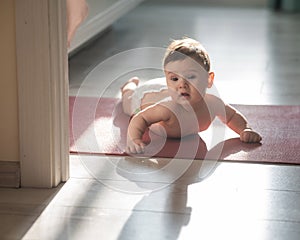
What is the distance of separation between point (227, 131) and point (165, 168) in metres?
0.36

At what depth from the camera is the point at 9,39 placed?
1.65 metres

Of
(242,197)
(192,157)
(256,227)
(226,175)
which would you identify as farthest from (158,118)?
(256,227)

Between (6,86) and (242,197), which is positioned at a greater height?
(6,86)

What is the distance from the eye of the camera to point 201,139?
2.03 m

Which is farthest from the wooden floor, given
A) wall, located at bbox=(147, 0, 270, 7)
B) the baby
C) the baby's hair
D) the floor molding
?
wall, located at bbox=(147, 0, 270, 7)

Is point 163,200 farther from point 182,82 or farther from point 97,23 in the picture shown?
point 97,23

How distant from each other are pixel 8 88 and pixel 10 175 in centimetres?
20

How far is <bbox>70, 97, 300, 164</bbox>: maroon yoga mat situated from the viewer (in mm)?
1916

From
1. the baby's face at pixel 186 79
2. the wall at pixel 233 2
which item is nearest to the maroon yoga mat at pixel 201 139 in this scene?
the baby's face at pixel 186 79

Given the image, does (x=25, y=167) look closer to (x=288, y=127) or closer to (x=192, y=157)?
(x=192, y=157)

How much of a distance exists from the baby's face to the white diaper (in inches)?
5.3

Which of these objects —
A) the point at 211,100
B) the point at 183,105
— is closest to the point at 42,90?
the point at 183,105

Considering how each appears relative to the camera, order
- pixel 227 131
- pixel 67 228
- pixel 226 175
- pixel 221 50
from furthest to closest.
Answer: pixel 221 50
pixel 227 131
pixel 226 175
pixel 67 228

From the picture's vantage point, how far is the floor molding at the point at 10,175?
5.57 ft
